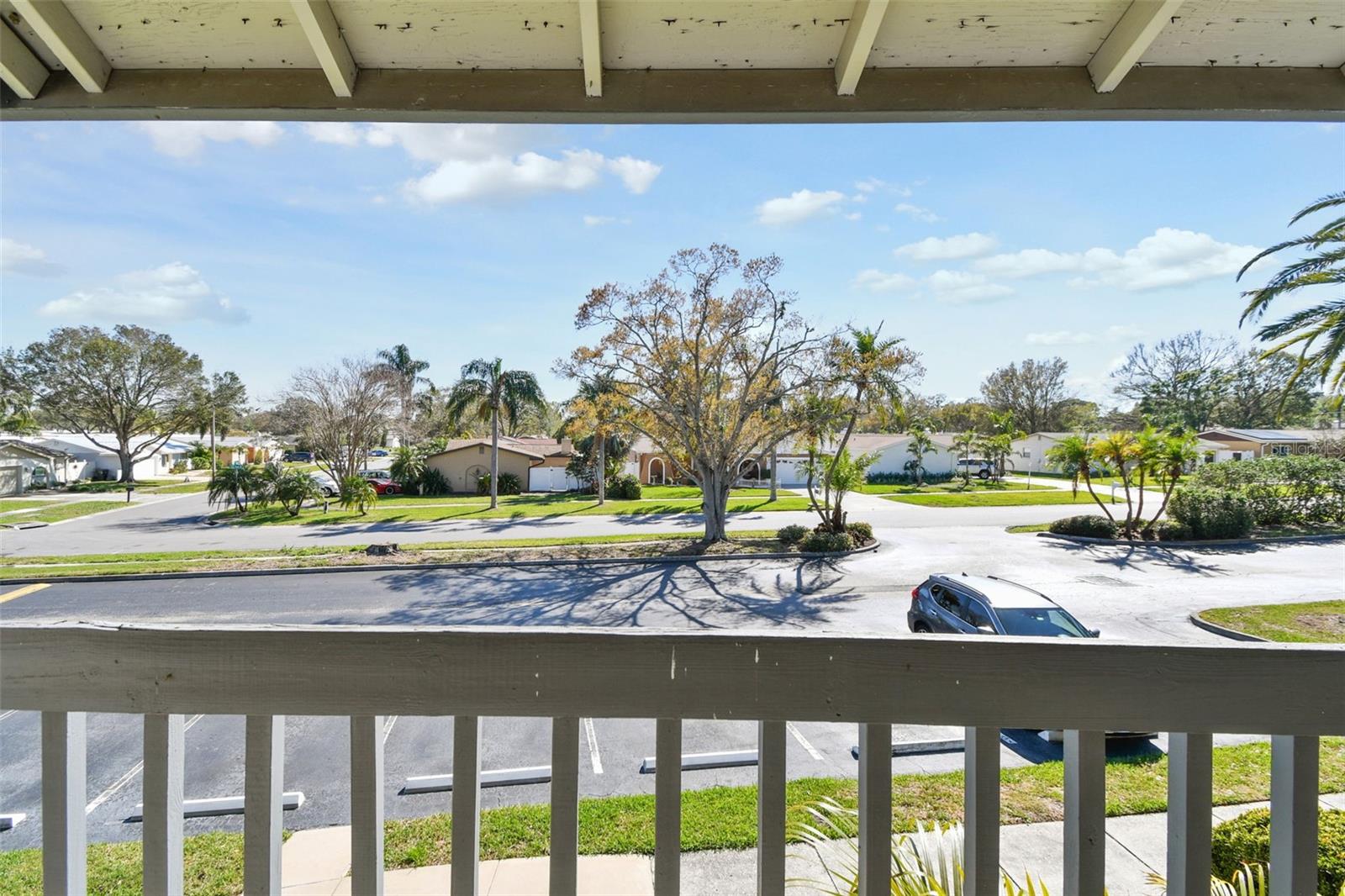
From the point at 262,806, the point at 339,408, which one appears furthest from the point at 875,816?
the point at 339,408

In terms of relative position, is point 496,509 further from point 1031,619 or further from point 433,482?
point 1031,619

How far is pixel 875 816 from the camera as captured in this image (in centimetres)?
74

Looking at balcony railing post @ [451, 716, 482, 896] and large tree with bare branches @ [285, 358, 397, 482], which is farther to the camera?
large tree with bare branches @ [285, 358, 397, 482]

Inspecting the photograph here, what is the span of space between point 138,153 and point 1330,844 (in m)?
4.88

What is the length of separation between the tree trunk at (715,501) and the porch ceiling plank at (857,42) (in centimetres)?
1075

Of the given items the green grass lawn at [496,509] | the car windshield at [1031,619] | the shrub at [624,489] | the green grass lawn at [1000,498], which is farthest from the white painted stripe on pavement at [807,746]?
the shrub at [624,489]

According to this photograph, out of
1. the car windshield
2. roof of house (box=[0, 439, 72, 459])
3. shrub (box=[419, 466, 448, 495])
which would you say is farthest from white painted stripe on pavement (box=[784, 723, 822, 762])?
shrub (box=[419, 466, 448, 495])

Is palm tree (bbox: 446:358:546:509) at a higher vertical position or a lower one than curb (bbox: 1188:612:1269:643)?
higher

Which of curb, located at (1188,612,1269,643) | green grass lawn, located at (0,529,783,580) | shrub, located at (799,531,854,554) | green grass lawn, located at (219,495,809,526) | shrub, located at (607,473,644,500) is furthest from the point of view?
shrub, located at (607,473,644,500)

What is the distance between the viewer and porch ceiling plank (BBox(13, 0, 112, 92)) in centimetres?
97

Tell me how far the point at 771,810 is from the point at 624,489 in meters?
21.2

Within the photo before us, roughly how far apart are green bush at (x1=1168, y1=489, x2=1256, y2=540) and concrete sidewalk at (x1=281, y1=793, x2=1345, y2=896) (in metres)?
11.1

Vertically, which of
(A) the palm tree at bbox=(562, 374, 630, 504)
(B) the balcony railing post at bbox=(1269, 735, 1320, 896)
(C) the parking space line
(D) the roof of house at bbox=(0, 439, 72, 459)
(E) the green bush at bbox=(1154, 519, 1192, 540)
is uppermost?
(A) the palm tree at bbox=(562, 374, 630, 504)

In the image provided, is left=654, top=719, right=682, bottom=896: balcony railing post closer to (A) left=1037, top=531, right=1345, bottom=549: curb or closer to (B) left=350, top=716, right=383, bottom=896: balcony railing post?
(B) left=350, top=716, right=383, bottom=896: balcony railing post
